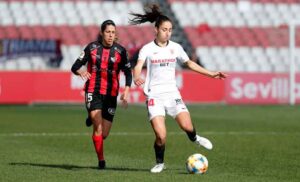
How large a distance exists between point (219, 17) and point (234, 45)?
6.27 ft

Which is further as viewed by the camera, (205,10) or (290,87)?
(205,10)

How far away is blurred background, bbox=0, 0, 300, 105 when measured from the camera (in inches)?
1169

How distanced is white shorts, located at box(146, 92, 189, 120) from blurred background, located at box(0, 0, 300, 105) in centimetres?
1821

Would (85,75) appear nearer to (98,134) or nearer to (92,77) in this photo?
(92,77)

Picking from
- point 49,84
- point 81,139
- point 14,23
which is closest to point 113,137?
point 81,139

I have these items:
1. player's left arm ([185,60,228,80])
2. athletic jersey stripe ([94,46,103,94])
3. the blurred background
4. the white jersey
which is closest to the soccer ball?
the white jersey

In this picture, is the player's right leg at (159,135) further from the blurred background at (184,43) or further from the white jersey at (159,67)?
the blurred background at (184,43)

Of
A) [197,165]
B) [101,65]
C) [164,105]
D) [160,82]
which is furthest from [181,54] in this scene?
[197,165]

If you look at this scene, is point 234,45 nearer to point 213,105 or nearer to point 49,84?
point 213,105

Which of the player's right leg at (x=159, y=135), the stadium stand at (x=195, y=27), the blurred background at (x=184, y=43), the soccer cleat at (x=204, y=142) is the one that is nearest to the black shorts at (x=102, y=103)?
the player's right leg at (x=159, y=135)

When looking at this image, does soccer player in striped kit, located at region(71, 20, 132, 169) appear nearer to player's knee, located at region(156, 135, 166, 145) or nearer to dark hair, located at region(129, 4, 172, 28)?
dark hair, located at region(129, 4, 172, 28)

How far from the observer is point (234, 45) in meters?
37.5

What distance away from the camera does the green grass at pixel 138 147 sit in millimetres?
10742

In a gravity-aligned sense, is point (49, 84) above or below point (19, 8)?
below
